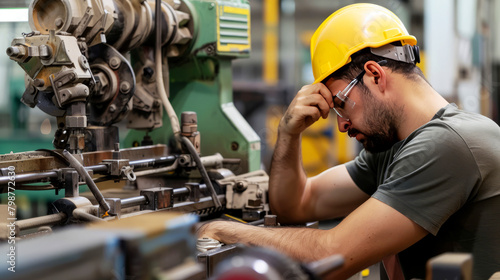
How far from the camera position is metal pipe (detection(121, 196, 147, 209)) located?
175cm

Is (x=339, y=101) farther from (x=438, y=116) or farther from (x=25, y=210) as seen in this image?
(x=25, y=210)

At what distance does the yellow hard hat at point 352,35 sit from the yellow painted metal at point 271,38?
694 centimetres

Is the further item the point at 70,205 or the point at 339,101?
the point at 339,101

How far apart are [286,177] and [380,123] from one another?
482mm

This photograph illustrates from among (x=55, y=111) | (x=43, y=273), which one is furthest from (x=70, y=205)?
(x=43, y=273)

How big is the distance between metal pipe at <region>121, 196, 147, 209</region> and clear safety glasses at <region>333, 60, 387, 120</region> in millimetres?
646

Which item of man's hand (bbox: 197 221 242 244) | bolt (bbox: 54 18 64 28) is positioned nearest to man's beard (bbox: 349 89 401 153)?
man's hand (bbox: 197 221 242 244)

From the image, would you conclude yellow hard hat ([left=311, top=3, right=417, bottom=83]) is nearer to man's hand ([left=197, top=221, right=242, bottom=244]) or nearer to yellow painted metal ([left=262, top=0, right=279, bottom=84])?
man's hand ([left=197, top=221, right=242, bottom=244])

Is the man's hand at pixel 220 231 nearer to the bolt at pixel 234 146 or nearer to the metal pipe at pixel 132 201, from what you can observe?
the metal pipe at pixel 132 201

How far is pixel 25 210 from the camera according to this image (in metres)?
5.81

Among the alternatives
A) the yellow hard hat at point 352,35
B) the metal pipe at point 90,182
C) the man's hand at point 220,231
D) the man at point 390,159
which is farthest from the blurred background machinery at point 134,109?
the yellow hard hat at point 352,35

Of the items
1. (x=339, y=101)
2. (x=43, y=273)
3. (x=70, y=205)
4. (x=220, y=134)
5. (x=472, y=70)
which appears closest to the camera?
(x=43, y=273)

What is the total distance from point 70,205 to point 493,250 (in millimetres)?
1088

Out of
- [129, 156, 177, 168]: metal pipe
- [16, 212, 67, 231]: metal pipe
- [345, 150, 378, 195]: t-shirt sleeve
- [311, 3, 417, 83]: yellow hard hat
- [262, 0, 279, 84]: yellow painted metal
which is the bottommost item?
[16, 212, 67, 231]: metal pipe
